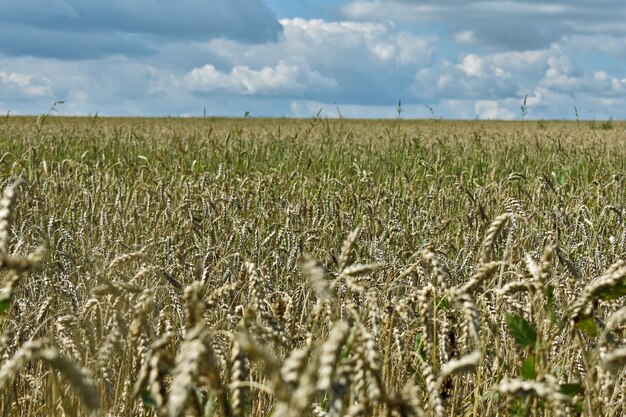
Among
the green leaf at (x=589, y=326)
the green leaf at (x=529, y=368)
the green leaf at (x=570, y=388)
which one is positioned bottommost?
the green leaf at (x=570, y=388)

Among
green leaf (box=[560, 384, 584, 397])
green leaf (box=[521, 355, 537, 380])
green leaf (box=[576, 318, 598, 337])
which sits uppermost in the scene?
green leaf (box=[576, 318, 598, 337])

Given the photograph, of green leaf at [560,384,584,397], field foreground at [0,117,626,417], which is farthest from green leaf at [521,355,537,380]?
green leaf at [560,384,584,397]

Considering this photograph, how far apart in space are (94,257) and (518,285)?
1.97m

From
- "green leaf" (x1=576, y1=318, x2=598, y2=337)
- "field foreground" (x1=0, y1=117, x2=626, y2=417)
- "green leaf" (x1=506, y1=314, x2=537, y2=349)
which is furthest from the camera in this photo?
"green leaf" (x1=576, y1=318, x2=598, y2=337)

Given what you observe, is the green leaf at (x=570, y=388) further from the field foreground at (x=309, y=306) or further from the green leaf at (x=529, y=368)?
the green leaf at (x=529, y=368)

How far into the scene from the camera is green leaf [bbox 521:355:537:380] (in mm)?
1792

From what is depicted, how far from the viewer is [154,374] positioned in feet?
3.55

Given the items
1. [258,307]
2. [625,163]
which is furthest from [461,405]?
[625,163]

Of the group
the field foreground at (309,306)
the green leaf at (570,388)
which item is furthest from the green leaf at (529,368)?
the green leaf at (570,388)

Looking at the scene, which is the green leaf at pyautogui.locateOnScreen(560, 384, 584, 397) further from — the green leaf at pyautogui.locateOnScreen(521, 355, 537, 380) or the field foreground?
the green leaf at pyautogui.locateOnScreen(521, 355, 537, 380)

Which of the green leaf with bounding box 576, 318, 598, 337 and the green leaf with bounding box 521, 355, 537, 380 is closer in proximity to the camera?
the green leaf with bounding box 521, 355, 537, 380

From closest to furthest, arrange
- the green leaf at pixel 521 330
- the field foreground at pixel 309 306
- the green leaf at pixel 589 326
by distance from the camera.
→ 1. the field foreground at pixel 309 306
2. the green leaf at pixel 521 330
3. the green leaf at pixel 589 326

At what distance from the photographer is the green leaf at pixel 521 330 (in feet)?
5.84

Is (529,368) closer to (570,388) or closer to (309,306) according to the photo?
(570,388)
